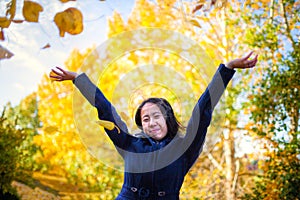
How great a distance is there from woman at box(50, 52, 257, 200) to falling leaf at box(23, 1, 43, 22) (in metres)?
0.37

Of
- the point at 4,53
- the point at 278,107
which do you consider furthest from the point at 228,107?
the point at 4,53

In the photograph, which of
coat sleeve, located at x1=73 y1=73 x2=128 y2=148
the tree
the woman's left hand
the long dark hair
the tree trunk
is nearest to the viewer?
the woman's left hand

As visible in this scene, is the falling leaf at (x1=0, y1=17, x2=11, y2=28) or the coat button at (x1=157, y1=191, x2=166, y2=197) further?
the coat button at (x1=157, y1=191, x2=166, y2=197)

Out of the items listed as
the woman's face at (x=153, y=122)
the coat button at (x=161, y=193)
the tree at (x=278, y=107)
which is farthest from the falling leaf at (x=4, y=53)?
the tree at (x=278, y=107)

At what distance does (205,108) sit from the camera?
1.55 m

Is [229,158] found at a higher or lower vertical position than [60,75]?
lower

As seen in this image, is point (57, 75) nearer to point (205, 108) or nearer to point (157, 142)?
point (157, 142)

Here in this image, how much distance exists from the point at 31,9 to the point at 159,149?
Result: 0.86 m

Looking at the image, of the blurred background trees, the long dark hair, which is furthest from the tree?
the long dark hair

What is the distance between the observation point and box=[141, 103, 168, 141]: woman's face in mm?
1702

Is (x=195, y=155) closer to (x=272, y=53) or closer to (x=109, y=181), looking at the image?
(x=272, y=53)

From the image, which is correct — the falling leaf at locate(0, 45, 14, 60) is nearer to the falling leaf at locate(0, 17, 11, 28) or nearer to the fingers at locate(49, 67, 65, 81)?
the falling leaf at locate(0, 17, 11, 28)

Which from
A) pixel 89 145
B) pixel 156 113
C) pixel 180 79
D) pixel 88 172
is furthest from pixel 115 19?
pixel 156 113

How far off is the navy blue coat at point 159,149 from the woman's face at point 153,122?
33 millimetres
